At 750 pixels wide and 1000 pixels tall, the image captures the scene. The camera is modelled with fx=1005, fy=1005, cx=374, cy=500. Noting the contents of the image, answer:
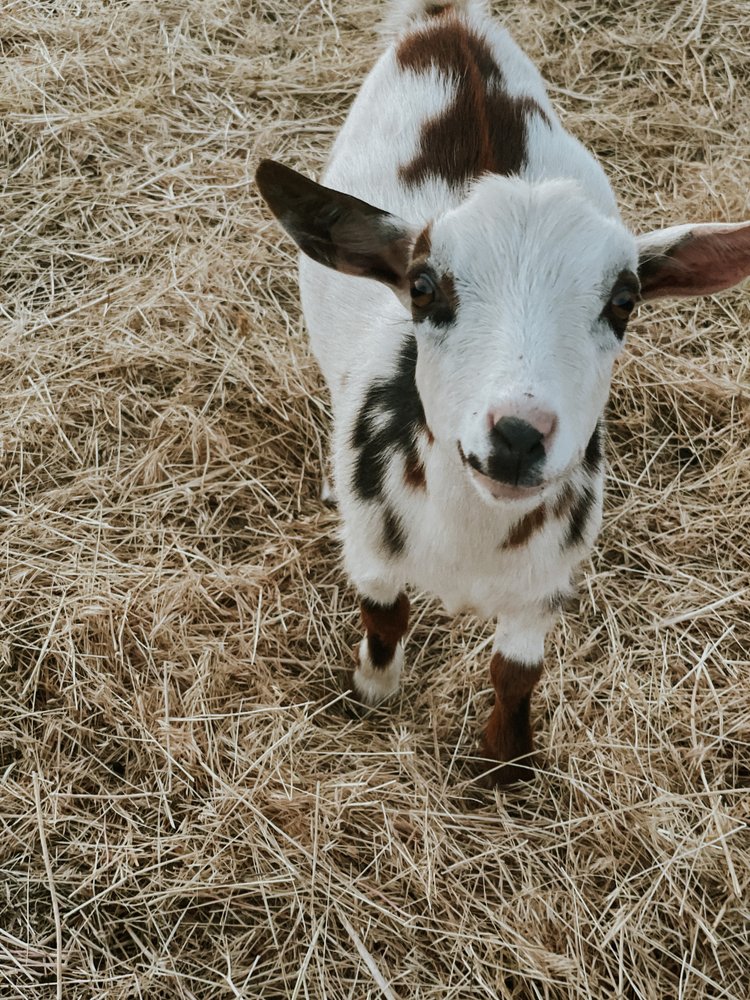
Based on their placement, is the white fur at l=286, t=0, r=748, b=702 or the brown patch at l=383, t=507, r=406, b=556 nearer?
the white fur at l=286, t=0, r=748, b=702

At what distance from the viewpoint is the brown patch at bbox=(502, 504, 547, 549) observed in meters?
2.55

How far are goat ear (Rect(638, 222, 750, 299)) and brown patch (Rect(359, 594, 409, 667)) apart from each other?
123cm

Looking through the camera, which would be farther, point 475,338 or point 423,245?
point 423,245

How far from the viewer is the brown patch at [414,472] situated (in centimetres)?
260

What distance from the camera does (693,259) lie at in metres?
2.47

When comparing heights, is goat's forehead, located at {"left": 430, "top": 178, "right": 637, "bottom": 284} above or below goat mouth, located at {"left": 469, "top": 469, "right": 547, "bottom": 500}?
above

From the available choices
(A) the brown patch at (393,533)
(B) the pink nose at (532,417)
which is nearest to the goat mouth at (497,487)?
(B) the pink nose at (532,417)

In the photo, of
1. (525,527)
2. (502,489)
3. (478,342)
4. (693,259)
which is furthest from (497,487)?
(693,259)

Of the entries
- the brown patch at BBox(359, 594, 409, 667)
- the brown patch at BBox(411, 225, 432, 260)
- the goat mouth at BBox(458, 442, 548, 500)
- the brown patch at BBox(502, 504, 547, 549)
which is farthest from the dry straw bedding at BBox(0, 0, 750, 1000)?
the brown patch at BBox(411, 225, 432, 260)

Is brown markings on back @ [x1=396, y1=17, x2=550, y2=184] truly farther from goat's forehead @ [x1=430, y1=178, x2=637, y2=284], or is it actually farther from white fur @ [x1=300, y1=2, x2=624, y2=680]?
goat's forehead @ [x1=430, y1=178, x2=637, y2=284]

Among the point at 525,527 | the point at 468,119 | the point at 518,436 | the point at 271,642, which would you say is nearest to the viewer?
the point at 518,436

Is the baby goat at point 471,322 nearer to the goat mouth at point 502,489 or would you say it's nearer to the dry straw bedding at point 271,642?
the goat mouth at point 502,489

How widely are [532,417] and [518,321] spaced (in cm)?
26

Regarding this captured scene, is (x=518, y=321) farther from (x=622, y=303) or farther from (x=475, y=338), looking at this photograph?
(x=622, y=303)
